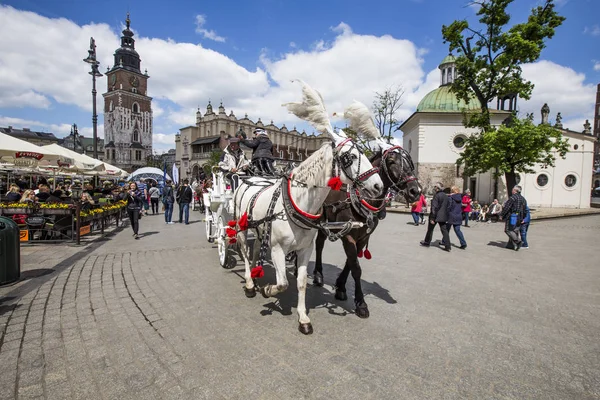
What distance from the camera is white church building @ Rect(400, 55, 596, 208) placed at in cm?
2970

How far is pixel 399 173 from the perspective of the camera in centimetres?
405

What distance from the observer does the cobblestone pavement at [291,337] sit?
265 centimetres

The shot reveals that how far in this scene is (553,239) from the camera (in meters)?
11.4

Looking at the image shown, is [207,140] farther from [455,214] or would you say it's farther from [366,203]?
[366,203]

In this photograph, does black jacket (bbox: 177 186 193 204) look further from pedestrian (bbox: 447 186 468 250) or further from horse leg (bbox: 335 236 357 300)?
pedestrian (bbox: 447 186 468 250)

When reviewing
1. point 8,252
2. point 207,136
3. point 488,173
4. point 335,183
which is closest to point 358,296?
point 335,183

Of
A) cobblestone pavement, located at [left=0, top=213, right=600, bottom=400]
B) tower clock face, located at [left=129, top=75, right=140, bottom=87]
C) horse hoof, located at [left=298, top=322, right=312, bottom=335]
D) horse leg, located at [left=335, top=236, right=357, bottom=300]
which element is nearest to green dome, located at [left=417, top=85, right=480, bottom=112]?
cobblestone pavement, located at [left=0, top=213, right=600, bottom=400]

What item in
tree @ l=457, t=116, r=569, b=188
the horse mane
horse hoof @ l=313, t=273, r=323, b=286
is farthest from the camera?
tree @ l=457, t=116, r=569, b=188

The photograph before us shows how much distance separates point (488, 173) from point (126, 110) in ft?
283

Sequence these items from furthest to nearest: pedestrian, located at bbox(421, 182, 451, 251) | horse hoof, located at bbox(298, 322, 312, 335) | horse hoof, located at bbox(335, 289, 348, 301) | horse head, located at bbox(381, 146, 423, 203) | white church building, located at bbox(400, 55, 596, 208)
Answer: white church building, located at bbox(400, 55, 596, 208), pedestrian, located at bbox(421, 182, 451, 251), horse hoof, located at bbox(335, 289, 348, 301), horse head, located at bbox(381, 146, 423, 203), horse hoof, located at bbox(298, 322, 312, 335)

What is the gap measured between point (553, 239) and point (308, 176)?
42.3 ft

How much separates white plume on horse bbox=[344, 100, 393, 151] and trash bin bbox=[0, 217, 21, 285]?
573 cm

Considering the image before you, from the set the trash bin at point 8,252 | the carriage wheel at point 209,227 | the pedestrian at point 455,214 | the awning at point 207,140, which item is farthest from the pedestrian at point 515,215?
the awning at point 207,140

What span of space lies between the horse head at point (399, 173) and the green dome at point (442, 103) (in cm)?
3138
